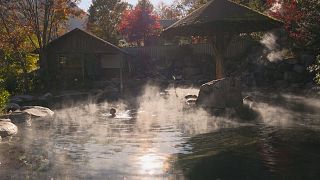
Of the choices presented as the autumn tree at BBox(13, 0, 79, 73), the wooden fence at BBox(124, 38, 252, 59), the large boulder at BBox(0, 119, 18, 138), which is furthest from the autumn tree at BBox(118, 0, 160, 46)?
the large boulder at BBox(0, 119, 18, 138)

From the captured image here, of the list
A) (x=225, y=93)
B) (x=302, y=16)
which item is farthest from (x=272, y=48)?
(x=225, y=93)

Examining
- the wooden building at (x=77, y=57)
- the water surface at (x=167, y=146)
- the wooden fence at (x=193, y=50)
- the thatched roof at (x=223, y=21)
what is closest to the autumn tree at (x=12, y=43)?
the wooden building at (x=77, y=57)

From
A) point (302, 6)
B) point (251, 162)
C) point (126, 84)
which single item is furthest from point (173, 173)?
point (126, 84)

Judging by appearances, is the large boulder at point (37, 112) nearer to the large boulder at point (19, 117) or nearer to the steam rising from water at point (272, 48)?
the large boulder at point (19, 117)

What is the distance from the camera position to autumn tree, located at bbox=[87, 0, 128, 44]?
5222 cm

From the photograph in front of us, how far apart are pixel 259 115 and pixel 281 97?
805 cm

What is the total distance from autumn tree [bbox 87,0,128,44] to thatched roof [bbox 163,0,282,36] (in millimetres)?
30151

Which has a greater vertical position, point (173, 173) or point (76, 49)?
point (76, 49)

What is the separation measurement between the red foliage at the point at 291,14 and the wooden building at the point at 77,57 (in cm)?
1330

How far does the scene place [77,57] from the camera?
39375 millimetres

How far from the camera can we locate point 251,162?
10.5 meters

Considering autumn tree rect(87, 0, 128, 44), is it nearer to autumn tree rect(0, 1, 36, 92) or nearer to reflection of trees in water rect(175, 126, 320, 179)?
autumn tree rect(0, 1, 36, 92)

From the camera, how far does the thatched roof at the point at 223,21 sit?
2050 cm

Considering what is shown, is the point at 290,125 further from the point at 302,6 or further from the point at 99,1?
the point at 99,1
